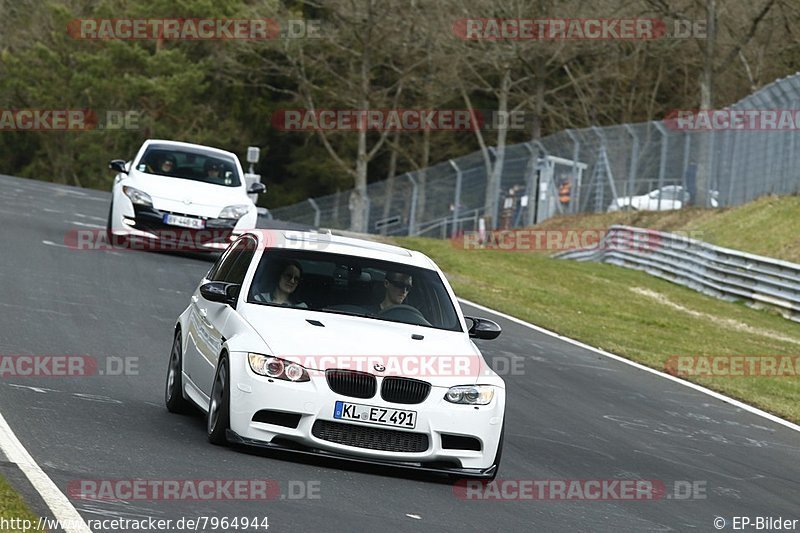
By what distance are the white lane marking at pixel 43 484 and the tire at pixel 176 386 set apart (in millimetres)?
1453

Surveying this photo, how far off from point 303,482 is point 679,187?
35647 mm

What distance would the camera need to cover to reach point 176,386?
10.5 metres

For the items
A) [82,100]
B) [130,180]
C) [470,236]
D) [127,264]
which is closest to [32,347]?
[127,264]

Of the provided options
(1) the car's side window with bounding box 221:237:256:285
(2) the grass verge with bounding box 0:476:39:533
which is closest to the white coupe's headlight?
(1) the car's side window with bounding box 221:237:256:285

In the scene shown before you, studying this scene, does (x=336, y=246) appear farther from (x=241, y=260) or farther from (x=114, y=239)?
(x=114, y=239)

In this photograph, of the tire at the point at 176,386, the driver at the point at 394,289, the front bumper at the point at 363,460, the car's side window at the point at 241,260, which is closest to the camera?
the front bumper at the point at 363,460

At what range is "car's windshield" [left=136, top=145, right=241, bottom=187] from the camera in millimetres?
23031

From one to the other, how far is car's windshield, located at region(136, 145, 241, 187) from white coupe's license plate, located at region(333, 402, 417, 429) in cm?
1472

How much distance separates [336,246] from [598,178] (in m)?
37.3

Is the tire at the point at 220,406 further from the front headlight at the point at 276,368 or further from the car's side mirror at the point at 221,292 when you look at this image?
the car's side mirror at the point at 221,292

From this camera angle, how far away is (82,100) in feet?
265

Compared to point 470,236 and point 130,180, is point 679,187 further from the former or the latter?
point 130,180

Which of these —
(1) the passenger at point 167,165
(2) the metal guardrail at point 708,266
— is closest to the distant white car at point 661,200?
(2) the metal guardrail at point 708,266

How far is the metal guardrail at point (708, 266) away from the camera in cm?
2878
